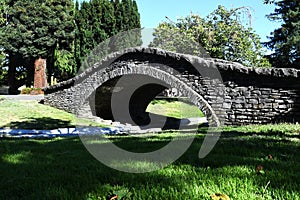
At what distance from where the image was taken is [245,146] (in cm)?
433

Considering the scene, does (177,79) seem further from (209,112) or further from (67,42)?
(67,42)

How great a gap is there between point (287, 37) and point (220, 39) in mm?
6608

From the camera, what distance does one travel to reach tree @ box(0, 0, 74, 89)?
101 feet

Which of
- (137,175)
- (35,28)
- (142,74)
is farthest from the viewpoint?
(35,28)

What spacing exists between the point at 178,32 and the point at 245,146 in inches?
893

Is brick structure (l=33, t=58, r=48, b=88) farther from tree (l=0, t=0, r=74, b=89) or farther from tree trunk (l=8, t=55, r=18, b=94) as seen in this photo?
tree trunk (l=8, t=55, r=18, b=94)

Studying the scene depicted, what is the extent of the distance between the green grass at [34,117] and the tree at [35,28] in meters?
14.0

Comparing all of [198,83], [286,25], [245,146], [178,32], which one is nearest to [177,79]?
[198,83]

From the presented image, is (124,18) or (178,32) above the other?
(124,18)

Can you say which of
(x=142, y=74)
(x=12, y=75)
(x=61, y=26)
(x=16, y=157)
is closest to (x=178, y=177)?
(x=16, y=157)

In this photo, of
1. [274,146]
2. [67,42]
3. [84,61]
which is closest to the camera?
[274,146]

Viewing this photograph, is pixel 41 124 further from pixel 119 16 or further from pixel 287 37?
pixel 287 37

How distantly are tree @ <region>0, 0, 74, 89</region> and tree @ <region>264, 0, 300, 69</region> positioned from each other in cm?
2050

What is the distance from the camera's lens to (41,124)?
13562 millimetres
